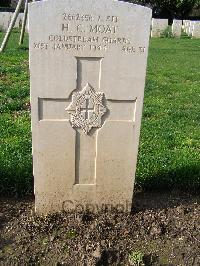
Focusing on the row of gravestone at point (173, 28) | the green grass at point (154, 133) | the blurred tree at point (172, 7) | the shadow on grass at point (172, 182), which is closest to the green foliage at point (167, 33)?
the row of gravestone at point (173, 28)

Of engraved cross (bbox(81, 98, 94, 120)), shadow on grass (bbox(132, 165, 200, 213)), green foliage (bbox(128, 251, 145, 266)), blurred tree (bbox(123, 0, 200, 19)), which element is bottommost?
green foliage (bbox(128, 251, 145, 266))

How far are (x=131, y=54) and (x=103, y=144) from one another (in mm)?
752

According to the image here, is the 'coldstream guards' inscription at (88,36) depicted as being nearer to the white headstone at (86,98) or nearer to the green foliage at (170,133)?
the white headstone at (86,98)

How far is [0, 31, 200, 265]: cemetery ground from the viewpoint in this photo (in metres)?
3.10

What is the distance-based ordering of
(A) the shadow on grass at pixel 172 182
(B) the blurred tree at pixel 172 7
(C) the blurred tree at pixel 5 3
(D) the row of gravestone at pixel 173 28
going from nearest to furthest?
(A) the shadow on grass at pixel 172 182 < (D) the row of gravestone at pixel 173 28 < (B) the blurred tree at pixel 172 7 < (C) the blurred tree at pixel 5 3

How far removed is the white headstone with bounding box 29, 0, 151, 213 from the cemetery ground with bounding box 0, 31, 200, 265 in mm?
211

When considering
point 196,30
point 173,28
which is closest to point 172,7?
point 196,30

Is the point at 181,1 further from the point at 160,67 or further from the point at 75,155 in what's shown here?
the point at 75,155

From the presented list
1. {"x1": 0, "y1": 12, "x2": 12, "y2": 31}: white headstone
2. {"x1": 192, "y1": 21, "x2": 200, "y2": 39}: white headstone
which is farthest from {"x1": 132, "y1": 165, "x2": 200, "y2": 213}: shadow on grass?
{"x1": 192, "y1": 21, "x2": 200, "y2": 39}: white headstone

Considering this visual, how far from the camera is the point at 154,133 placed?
547 centimetres

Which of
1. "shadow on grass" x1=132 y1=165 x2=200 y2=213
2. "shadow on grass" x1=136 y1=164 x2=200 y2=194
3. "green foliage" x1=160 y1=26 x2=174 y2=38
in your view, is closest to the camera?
"shadow on grass" x1=132 y1=165 x2=200 y2=213

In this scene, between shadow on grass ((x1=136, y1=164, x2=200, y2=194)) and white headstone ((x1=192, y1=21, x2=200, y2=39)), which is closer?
shadow on grass ((x1=136, y1=164, x2=200, y2=194))

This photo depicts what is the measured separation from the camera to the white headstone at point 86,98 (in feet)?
9.67

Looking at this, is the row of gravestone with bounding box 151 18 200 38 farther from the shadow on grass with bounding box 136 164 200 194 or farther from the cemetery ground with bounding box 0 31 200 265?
the shadow on grass with bounding box 136 164 200 194
